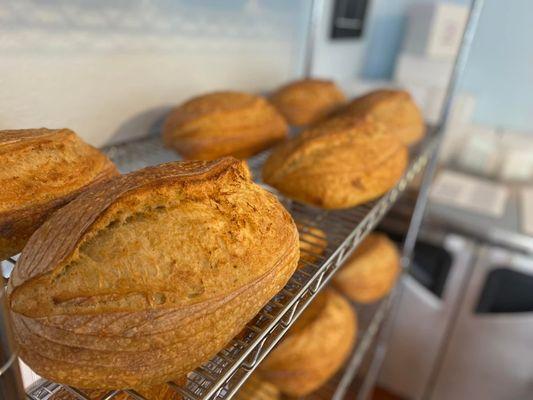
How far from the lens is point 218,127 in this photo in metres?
0.82

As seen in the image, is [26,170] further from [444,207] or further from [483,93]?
[483,93]

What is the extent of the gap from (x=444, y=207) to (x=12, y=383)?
164 cm

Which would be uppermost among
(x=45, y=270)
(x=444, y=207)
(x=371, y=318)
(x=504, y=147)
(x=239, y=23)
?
(x=239, y=23)

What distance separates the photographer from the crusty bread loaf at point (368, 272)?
1.23m

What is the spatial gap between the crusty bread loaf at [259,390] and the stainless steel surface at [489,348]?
97 centimetres

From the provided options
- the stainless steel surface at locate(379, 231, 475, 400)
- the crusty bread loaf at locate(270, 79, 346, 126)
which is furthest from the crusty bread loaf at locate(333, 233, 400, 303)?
the crusty bread loaf at locate(270, 79, 346, 126)

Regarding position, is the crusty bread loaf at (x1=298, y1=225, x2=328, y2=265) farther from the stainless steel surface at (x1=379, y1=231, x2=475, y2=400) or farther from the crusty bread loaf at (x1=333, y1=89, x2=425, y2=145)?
the stainless steel surface at (x1=379, y1=231, x2=475, y2=400)

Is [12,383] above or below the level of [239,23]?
below

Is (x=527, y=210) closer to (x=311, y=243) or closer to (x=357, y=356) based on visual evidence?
(x=357, y=356)


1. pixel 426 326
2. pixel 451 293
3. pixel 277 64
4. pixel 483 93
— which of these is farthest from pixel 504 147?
pixel 277 64

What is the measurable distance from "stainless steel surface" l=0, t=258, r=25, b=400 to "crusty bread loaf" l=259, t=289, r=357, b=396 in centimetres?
70

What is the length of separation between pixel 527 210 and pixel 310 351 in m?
1.21

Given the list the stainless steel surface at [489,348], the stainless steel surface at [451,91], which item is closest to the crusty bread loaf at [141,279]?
the stainless steel surface at [451,91]

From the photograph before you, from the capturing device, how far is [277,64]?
1329mm
